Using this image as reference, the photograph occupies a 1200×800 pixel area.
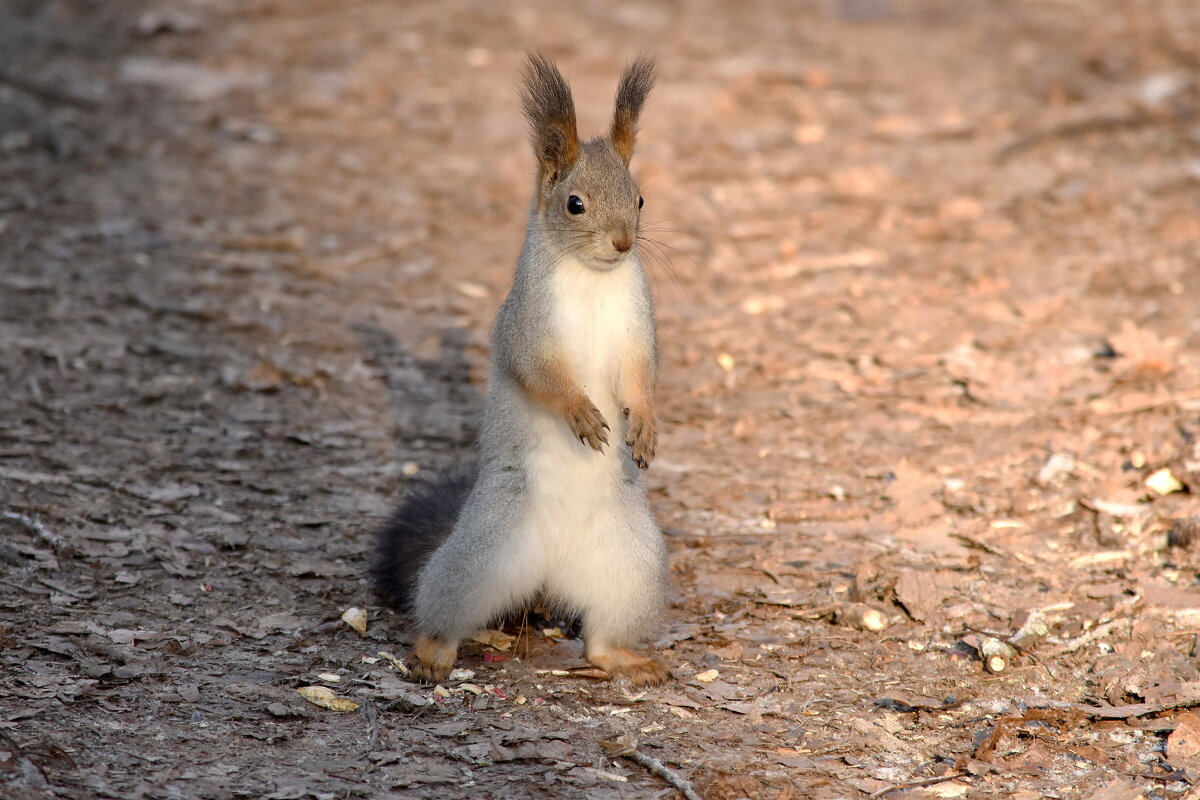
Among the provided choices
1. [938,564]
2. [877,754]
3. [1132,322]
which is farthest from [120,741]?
[1132,322]

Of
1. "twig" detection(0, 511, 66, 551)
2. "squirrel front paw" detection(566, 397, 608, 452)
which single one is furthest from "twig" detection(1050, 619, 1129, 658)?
"twig" detection(0, 511, 66, 551)

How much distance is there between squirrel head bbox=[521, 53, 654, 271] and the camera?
3.51 meters

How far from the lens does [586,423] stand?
3480 millimetres

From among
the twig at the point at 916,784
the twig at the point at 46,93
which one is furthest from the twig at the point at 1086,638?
the twig at the point at 46,93

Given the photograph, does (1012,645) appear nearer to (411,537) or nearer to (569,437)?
(569,437)

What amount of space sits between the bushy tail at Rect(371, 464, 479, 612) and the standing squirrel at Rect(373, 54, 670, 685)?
0.13 meters

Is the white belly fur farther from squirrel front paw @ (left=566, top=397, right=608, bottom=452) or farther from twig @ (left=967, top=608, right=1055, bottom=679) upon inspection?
twig @ (left=967, top=608, right=1055, bottom=679)

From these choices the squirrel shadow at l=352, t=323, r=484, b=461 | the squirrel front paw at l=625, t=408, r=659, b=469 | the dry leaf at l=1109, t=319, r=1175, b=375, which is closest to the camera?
the squirrel front paw at l=625, t=408, r=659, b=469

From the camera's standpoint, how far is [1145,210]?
7.07 m

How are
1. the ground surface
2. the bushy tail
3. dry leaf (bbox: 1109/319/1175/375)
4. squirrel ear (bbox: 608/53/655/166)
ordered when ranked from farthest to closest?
dry leaf (bbox: 1109/319/1175/375) < the bushy tail < squirrel ear (bbox: 608/53/655/166) < the ground surface

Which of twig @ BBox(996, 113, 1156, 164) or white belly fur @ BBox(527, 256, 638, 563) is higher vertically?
twig @ BBox(996, 113, 1156, 164)

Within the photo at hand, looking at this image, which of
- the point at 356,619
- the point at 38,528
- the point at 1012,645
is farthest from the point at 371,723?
the point at 1012,645

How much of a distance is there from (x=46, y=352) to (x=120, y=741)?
2.77 m

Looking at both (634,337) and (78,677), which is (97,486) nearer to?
(78,677)
